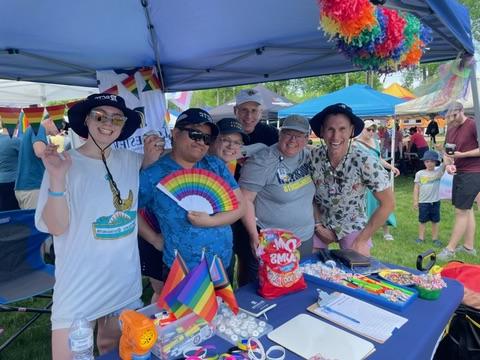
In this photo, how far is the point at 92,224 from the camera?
1547 millimetres

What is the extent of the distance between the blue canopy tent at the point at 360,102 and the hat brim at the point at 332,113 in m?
5.12

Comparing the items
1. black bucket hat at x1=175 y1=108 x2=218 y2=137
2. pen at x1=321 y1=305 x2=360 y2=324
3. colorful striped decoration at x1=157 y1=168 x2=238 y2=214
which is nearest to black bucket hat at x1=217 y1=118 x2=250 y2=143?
black bucket hat at x1=175 y1=108 x2=218 y2=137

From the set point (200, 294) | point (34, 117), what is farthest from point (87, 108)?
point (200, 294)

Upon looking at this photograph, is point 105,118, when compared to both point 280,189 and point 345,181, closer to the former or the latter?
point 280,189

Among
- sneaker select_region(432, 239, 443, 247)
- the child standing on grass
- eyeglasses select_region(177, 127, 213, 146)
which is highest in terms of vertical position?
eyeglasses select_region(177, 127, 213, 146)

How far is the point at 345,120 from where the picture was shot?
2283 millimetres

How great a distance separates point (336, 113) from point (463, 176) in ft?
10.2

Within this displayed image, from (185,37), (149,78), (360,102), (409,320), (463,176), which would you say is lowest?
(409,320)

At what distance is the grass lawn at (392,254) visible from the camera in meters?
2.80

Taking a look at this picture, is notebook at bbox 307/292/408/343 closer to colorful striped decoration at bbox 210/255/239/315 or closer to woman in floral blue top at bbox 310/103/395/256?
colorful striped decoration at bbox 210/255/239/315

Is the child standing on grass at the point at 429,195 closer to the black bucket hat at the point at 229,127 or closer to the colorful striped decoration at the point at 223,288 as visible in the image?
the black bucket hat at the point at 229,127

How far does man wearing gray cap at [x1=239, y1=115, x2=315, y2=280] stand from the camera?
222 centimetres

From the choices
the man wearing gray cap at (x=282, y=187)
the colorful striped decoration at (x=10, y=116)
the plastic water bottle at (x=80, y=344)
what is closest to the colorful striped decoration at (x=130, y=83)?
the colorful striped decoration at (x=10, y=116)

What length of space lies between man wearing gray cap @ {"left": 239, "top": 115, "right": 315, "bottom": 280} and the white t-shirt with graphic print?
838 mm
